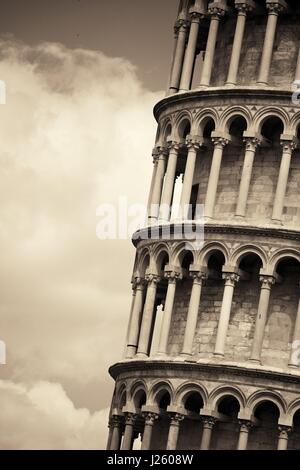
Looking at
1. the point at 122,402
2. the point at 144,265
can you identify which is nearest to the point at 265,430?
the point at 122,402

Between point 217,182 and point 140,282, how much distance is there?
460 cm

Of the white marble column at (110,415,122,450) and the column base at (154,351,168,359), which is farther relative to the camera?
the white marble column at (110,415,122,450)

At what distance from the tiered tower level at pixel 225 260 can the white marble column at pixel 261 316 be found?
0.05m

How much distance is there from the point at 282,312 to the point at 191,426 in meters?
4.86

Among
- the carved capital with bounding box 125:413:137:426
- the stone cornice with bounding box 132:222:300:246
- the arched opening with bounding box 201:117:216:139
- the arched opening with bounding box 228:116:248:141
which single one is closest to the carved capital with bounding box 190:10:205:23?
the arched opening with bounding box 201:117:216:139

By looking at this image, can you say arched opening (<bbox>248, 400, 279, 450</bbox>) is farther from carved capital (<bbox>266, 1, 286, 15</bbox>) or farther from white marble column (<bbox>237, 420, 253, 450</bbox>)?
carved capital (<bbox>266, 1, 286, 15</bbox>)

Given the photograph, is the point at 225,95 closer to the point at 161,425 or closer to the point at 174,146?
the point at 174,146

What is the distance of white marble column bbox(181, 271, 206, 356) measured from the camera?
60250mm

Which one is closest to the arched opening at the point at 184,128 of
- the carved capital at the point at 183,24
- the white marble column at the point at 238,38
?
the white marble column at the point at 238,38

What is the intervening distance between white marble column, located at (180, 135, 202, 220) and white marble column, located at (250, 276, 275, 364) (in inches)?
159

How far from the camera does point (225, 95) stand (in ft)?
203
